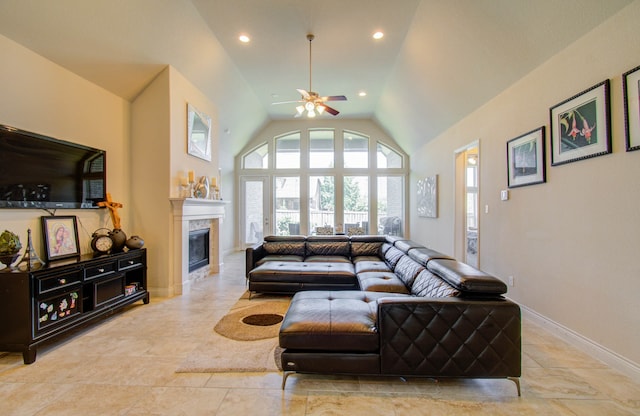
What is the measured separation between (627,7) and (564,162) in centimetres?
119

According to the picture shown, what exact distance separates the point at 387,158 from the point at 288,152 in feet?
9.46

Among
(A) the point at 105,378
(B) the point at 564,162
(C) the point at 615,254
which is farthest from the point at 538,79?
(A) the point at 105,378

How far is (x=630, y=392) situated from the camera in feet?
6.09

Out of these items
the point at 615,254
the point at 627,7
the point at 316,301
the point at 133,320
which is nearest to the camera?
the point at 627,7

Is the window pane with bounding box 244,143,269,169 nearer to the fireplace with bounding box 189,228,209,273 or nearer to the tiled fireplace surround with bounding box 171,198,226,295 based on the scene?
the tiled fireplace surround with bounding box 171,198,226,295

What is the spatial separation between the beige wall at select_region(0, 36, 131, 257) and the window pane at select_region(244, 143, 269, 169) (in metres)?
4.18

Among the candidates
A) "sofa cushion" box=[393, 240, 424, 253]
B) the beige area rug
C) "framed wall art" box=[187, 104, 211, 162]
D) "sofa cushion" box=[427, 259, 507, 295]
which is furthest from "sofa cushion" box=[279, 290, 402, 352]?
"framed wall art" box=[187, 104, 211, 162]

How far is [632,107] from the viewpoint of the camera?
2.00m

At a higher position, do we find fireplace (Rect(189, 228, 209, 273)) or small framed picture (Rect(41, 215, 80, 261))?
small framed picture (Rect(41, 215, 80, 261))

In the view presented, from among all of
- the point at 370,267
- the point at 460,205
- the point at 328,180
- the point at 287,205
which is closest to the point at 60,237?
the point at 370,267

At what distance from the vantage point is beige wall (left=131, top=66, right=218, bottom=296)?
3941 millimetres

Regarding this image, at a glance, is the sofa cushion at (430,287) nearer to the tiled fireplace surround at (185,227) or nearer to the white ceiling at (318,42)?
the white ceiling at (318,42)

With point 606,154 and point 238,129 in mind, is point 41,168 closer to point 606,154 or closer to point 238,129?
point 238,129

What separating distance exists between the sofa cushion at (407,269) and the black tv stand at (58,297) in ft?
10.6
